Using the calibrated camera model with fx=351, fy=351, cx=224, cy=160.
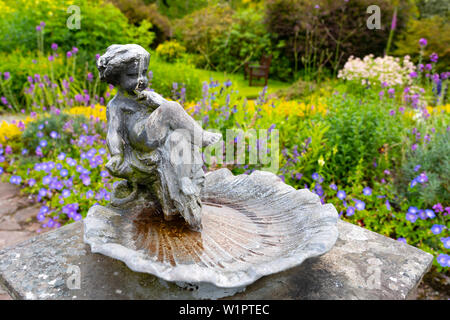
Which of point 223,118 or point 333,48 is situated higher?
point 333,48

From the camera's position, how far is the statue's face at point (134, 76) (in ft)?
5.28

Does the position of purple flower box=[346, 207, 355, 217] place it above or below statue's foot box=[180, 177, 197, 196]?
below

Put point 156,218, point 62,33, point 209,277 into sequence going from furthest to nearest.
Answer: point 62,33
point 156,218
point 209,277

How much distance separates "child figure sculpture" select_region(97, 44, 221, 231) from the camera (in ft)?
5.54

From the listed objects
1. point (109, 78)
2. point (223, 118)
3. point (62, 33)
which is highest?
point (62, 33)

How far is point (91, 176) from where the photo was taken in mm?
3537

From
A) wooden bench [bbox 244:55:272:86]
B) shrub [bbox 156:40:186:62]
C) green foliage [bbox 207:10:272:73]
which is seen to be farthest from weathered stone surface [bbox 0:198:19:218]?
green foliage [bbox 207:10:272:73]

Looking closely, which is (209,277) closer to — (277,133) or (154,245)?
(154,245)

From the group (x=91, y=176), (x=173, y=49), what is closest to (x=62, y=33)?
(x=173, y=49)

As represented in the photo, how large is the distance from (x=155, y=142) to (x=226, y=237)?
1.95 feet

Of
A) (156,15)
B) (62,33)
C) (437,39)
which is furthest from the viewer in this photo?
(156,15)

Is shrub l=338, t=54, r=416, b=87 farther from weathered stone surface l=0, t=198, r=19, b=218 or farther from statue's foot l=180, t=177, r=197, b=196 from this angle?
weathered stone surface l=0, t=198, r=19, b=218

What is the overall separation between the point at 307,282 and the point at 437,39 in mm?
7723

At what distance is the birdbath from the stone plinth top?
17 centimetres
